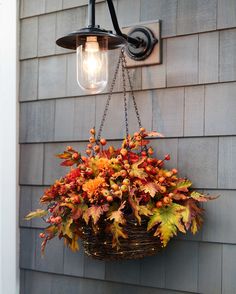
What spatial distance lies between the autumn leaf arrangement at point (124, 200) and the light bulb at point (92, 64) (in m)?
0.26

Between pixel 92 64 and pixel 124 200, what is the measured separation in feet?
1.89

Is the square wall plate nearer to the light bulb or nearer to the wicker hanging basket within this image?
the light bulb

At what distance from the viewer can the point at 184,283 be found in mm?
2408

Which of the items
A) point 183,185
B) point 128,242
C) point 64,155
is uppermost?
point 64,155

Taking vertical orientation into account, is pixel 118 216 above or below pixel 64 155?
below

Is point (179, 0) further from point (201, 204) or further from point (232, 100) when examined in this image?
point (201, 204)

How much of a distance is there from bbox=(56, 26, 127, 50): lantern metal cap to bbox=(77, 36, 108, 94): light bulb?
0.09ft

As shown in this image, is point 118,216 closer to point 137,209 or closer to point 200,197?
point 137,209

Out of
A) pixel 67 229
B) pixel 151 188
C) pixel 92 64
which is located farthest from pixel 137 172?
pixel 92 64

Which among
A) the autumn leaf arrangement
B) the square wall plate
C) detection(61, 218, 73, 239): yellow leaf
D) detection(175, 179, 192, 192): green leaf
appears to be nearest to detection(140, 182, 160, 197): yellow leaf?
the autumn leaf arrangement

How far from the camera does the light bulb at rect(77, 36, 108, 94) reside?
7.82 ft

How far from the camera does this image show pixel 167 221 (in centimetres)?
218

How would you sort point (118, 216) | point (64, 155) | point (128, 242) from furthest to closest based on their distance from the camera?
point (64, 155) < point (128, 242) < point (118, 216)

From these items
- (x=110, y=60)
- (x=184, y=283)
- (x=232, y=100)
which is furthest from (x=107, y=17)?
(x=184, y=283)
